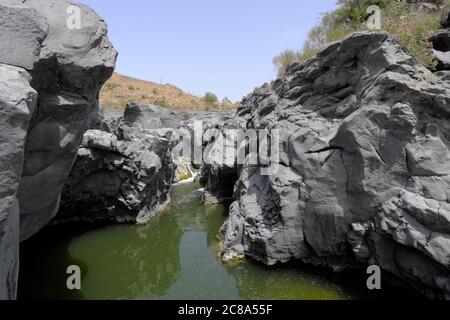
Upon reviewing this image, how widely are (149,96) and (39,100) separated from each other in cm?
5369

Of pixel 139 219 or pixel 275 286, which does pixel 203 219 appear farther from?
pixel 275 286

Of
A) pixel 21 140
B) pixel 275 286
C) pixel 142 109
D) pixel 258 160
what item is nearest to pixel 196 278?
pixel 275 286

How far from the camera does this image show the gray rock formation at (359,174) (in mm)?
9516

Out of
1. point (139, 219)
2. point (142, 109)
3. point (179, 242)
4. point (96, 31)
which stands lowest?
point (179, 242)

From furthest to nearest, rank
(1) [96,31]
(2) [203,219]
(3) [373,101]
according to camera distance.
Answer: (2) [203,219]
(3) [373,101]
(1) [96,31]

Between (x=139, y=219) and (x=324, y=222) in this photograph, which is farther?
(x=139, y=219)

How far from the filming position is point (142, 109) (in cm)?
3422

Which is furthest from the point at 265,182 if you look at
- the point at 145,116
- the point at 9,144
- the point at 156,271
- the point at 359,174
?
the point at 145,116

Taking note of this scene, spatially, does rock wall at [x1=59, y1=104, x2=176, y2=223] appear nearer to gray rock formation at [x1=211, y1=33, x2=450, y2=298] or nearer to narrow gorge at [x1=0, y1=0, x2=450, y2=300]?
narrow gorge at [x1=0, y1=0, x2=450, y2=300]

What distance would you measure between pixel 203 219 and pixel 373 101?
11.8m

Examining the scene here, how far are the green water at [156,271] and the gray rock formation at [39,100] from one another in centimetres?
301

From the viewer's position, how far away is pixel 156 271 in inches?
525

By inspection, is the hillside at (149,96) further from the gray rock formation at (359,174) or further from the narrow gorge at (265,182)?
the gray rock formation at (359,174)

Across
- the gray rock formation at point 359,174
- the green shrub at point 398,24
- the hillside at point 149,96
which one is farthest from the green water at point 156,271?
the hillside at point 149,96
